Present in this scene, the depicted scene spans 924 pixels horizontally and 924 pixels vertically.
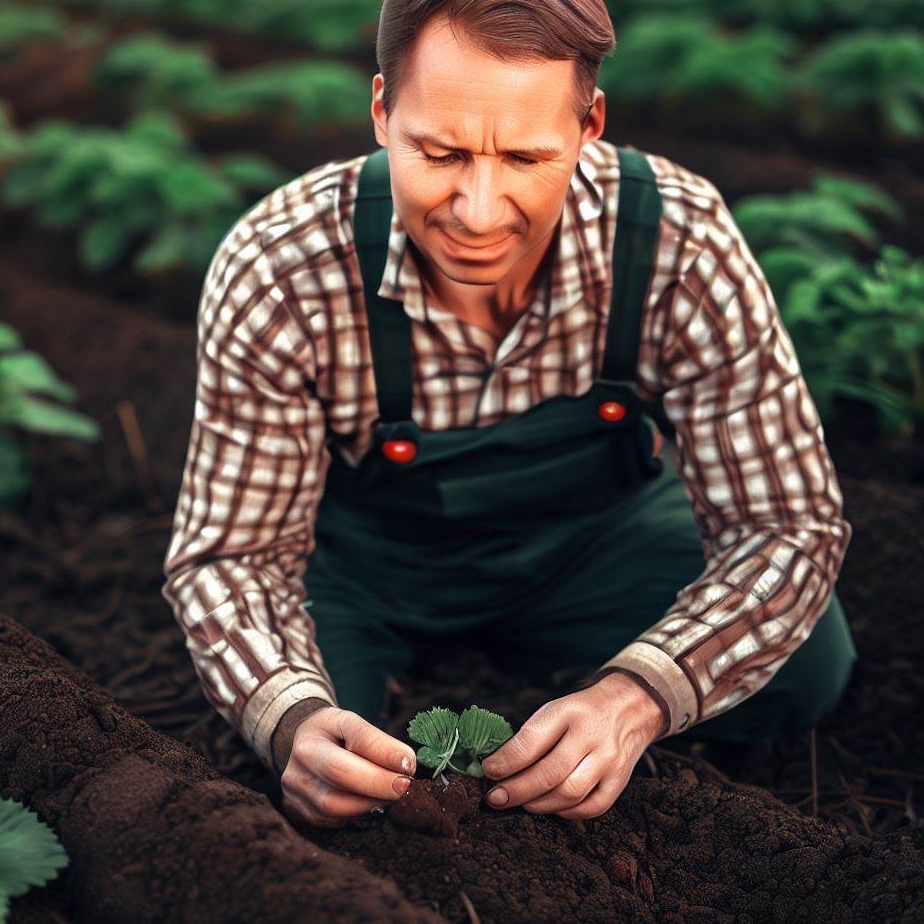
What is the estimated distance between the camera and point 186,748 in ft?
7.45

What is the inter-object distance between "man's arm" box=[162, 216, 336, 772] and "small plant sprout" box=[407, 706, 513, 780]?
0.93 ft

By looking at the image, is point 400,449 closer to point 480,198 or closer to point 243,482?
point 243,482

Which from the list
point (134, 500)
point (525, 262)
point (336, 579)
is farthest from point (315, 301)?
point (134, 500)

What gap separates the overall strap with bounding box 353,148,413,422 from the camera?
93.1 inches

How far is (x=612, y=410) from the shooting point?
255cm

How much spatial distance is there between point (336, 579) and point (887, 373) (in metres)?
1.82

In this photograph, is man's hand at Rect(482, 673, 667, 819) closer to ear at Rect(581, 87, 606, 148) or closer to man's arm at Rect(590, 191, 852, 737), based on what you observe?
man's arm at Rect(590, 191, 852, 737)

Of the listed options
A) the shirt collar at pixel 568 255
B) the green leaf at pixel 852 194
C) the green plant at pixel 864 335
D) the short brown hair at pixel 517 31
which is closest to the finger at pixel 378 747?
the shirt collar at pixel 568 255

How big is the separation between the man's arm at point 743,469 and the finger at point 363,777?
0.55 m

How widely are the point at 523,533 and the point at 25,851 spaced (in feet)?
4.35

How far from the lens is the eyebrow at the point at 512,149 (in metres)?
2.04

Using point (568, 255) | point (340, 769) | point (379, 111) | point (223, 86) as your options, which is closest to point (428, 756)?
point (340, 769)

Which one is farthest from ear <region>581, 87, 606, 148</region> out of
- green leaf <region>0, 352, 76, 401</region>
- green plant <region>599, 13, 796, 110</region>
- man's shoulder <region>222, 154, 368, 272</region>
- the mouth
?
green plant <region>599, 13, 796, 110</region>

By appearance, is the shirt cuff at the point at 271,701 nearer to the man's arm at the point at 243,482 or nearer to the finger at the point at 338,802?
the man's arm at the point at 243,482
